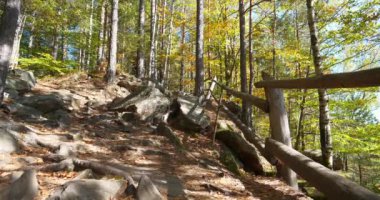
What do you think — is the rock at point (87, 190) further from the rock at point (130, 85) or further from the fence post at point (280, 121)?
the rock at point (130, 85)

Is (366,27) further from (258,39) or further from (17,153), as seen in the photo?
(258,39)

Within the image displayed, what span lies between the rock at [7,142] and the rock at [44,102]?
3714 millimetres

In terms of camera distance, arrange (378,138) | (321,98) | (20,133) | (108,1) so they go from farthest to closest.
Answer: (108,1), (378,138), (321,98), (20,133)

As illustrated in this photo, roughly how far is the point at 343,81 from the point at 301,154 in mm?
1464

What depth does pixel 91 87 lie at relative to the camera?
14633mm

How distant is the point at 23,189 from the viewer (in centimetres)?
392

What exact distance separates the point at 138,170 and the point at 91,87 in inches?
385

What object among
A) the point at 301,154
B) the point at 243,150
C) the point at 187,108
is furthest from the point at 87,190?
the point at 187,108

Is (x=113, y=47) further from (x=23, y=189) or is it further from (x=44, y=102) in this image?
(x=23, y=189)

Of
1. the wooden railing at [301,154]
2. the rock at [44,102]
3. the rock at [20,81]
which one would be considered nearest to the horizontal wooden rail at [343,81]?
the wooden railing at [301,154]

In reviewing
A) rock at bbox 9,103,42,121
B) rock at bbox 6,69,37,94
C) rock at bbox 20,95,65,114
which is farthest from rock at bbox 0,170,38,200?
rock at bbox 6,69,37,94

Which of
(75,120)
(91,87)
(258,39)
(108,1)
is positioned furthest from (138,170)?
(258,39)

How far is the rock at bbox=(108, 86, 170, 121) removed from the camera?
35.8 feet

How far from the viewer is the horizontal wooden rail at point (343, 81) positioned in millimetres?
2527
